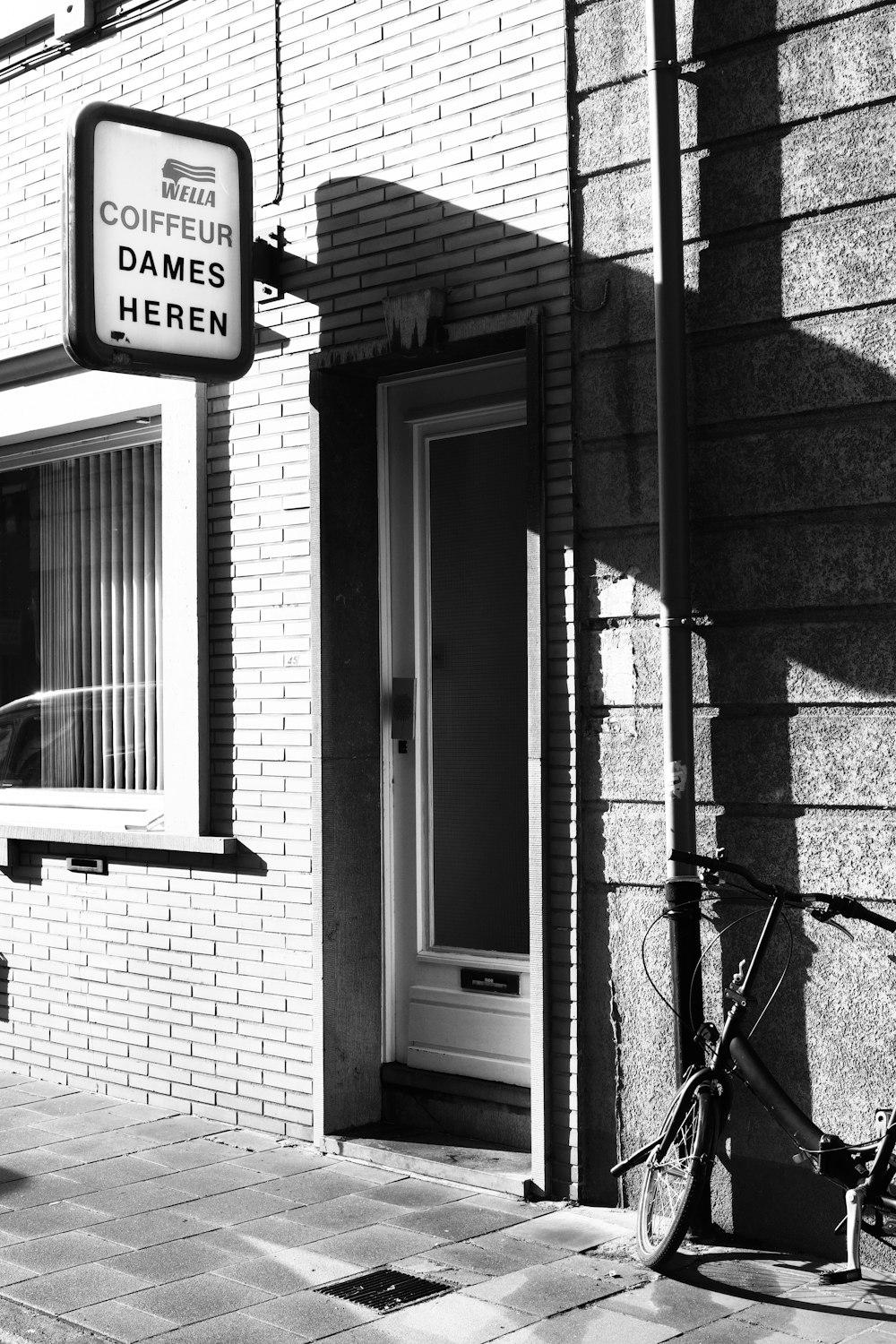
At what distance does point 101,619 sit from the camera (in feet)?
24.7

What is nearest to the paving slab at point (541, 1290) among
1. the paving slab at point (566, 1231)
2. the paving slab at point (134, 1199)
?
the paving slab at point (566, 1231)

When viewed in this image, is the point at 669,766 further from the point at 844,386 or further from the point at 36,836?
the point at 36,836

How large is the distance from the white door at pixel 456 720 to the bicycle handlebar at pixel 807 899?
1494 millimetres

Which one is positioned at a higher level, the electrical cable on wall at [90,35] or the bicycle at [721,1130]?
the electrical cable on wall at [90,35]

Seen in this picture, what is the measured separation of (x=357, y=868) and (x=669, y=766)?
1.77 meters

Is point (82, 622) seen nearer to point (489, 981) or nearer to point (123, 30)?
point (123, 30)

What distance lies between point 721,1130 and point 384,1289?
1.06 meters

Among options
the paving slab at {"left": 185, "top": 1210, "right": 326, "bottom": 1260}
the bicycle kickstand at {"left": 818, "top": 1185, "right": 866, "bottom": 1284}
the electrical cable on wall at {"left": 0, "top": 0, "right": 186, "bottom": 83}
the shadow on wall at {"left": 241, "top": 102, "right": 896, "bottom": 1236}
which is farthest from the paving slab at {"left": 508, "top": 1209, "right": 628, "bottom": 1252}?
the electrical cable on wall at {"left": 0, "top": 0, "right": 186, "bottom": 83}

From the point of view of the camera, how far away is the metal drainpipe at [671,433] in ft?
15.7

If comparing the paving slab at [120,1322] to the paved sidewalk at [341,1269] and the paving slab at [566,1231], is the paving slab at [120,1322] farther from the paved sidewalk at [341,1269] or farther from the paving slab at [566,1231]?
the paving slab at [566,1231]

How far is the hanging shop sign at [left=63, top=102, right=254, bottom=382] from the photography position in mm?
5609

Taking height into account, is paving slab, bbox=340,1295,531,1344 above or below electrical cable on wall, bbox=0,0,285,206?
below

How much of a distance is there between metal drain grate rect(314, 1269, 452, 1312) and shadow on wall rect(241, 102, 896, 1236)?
2.92 feet

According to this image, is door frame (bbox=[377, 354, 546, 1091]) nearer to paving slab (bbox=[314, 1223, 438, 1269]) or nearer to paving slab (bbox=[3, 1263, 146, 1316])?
paving slab (bbox=[314, 1223, 438, 1269])
